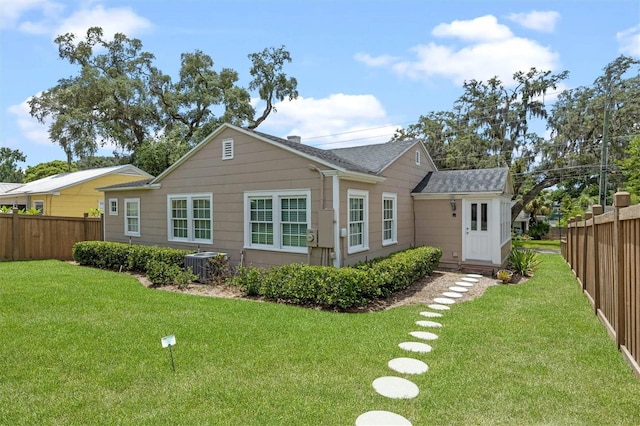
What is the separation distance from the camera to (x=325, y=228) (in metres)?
8.17

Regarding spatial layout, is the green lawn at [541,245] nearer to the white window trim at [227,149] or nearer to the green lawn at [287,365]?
the green lawn at [287,365]

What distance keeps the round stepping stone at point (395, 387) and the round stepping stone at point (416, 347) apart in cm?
94

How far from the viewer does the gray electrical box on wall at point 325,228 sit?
26.6ft

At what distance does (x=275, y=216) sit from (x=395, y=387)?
5991 mm

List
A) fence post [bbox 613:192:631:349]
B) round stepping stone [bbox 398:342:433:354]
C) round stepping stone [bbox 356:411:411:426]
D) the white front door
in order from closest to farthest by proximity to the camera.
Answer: round stepping stone [bbox 356:411:411:426] < fence post [bbox 613:192:631:349] < round stepping stone [bbox 398:342:433:354] < the white front door

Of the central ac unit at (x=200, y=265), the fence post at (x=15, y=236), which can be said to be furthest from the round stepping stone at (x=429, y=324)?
the fence post at (x=15, y=236)

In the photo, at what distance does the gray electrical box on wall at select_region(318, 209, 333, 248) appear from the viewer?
8.11 m

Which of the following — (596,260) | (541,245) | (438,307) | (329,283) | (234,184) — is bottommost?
(541,245)

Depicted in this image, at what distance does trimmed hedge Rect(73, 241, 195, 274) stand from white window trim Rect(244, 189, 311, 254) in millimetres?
1936

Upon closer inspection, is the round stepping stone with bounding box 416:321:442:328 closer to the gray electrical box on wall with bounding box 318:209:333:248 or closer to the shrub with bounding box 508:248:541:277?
the gray electrical box on wall with bounding box 318:209:333:248

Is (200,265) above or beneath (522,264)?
above

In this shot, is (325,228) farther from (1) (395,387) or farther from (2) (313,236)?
(1) (395,387)

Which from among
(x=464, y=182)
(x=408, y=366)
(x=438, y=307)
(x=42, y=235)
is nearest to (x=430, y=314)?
(x=438, y=307)

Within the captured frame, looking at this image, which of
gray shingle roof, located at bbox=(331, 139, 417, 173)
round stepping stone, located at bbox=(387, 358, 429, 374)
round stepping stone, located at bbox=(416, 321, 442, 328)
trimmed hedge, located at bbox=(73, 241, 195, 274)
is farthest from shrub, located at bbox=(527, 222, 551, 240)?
round stepping stone, located at bbox=(387, 358, 429, 374)
